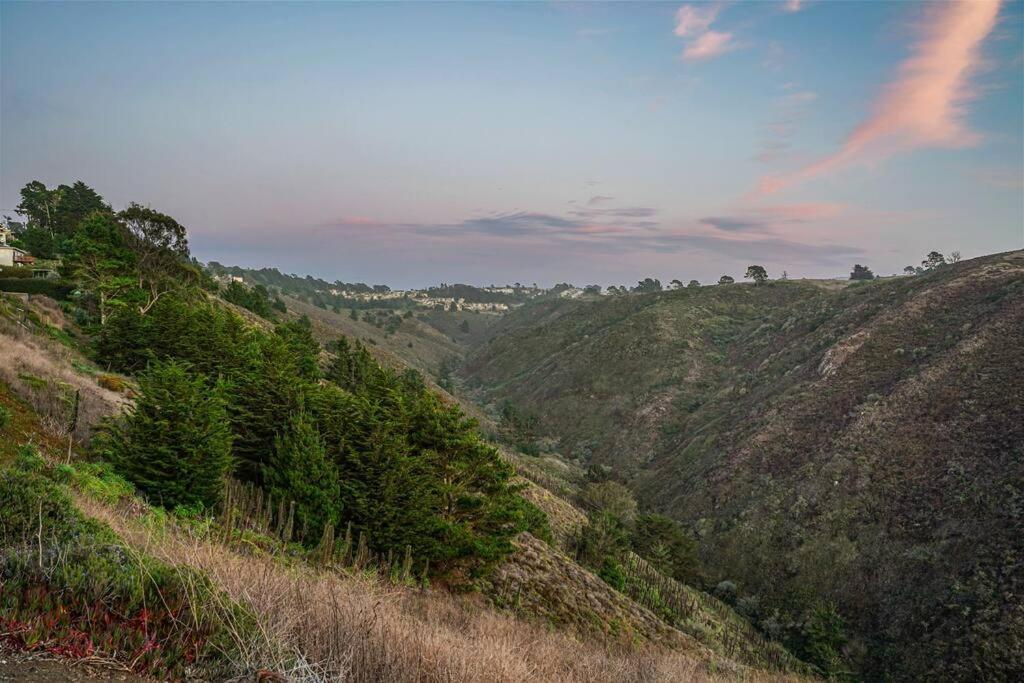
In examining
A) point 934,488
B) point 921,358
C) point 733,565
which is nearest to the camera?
point 934,488

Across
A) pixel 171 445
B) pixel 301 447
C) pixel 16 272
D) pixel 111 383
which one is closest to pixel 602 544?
pixel 301 447

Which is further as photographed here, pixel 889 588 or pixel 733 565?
pixel 733 565

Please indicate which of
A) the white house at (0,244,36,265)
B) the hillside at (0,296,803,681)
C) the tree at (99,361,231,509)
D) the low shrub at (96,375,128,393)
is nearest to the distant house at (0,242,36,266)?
the white house at (0,244,36,265)

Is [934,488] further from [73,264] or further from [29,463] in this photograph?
[73,264]

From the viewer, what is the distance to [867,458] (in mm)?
34969

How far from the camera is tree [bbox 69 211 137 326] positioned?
34469mm

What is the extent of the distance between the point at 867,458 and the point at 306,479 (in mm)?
36878

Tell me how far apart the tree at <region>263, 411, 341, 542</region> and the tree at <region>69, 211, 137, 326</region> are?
25.2m

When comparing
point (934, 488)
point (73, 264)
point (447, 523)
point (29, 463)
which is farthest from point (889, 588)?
point (73, 264)

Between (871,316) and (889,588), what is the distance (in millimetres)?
40520

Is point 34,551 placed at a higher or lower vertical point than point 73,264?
lower

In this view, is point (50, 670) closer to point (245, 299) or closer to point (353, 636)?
point (353, 636)

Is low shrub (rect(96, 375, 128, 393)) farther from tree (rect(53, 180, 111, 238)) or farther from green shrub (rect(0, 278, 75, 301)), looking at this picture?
tree (rect(53, 180, 111, 238))

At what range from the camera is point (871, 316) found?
56.7 m
